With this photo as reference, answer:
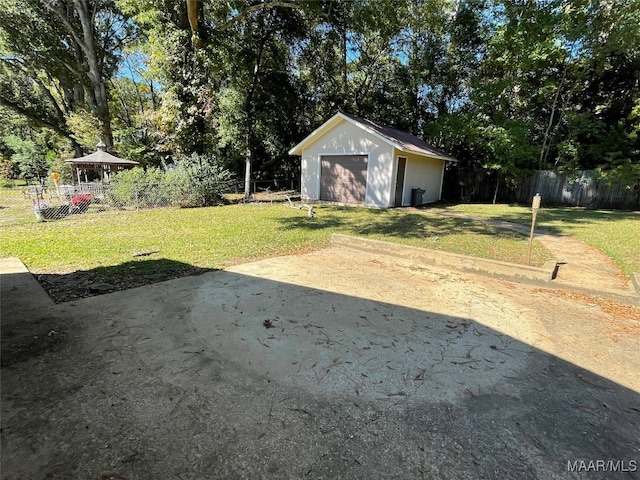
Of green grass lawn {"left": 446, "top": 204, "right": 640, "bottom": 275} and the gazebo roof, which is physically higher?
the gazebo roof

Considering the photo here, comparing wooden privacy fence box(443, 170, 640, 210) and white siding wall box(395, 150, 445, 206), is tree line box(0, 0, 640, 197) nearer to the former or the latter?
wooden privacy fence box(443, 170, 640, 210)

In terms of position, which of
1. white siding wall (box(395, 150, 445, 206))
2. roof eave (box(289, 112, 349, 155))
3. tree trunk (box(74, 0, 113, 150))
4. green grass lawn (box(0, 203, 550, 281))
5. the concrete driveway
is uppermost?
tree trunk (box(74, 0, 113, 150))

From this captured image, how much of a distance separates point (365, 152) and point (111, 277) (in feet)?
38.5

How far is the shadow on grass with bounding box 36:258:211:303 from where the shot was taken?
432 centimetres

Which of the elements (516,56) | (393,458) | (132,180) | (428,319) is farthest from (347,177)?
(393,458)

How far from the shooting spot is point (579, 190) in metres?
17.3

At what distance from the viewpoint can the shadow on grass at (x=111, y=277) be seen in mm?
4324

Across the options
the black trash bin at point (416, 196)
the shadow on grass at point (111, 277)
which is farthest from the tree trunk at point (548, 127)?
the shadow on grass at point (111, 277)

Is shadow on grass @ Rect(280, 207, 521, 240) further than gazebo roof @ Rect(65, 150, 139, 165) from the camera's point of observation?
No

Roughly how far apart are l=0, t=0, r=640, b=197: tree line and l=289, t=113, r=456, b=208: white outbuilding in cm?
439

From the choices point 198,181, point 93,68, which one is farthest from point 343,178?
point 93,68

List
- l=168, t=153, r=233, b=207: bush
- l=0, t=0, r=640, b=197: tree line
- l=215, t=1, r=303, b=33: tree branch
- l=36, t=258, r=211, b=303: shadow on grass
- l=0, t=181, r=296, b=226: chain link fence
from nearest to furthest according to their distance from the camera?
l=36, t=258, r=211, b=303: shadow on grass, l=0, t=181, r=296, b=226: chain link fence, l=168, t=153, r=233, b=207: bush, l=215, t=1, r=303, b=33: tree branch, l=0, t=0, r=640, b=197: tree line

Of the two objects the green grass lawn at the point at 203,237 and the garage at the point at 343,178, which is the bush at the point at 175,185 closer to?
the green grass lawn at the point at 203,237

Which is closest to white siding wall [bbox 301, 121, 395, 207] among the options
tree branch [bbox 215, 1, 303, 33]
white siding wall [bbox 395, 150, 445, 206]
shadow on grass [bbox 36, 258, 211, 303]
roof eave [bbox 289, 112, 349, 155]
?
roof eave [bbox 289, 112, 349, 155]
